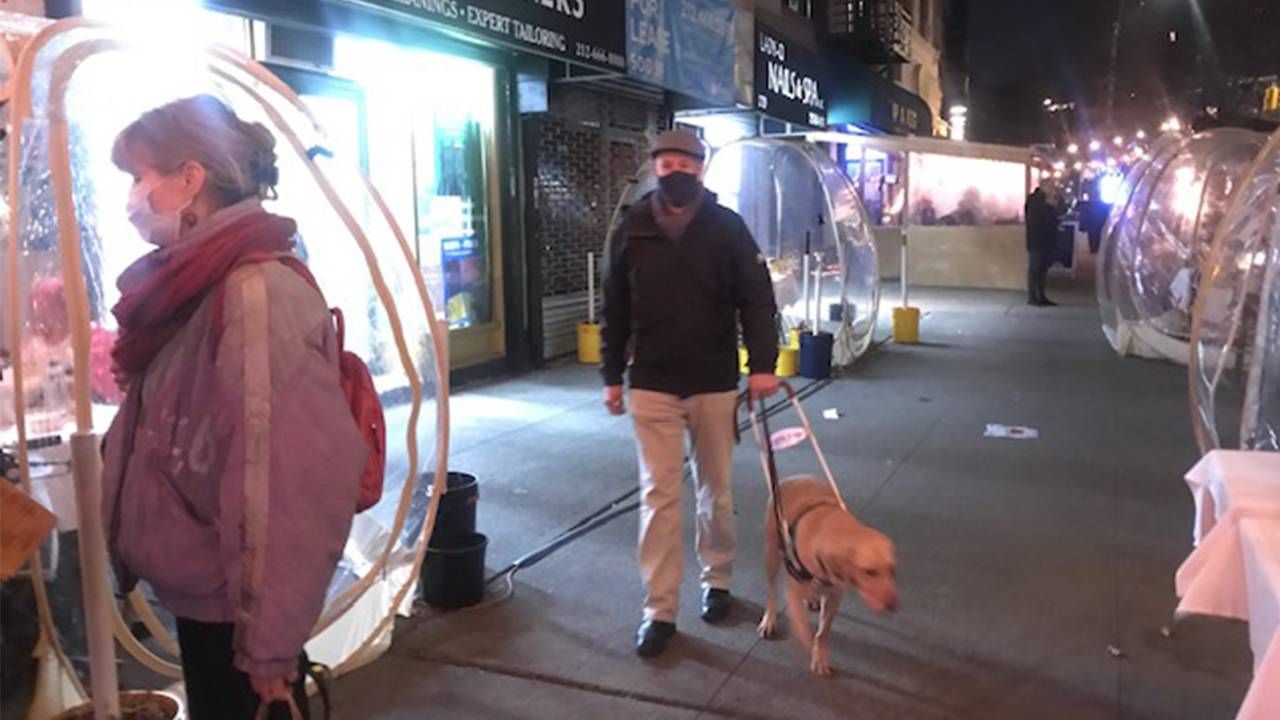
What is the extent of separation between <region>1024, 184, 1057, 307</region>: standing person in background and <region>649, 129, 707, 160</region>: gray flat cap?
13982 mm

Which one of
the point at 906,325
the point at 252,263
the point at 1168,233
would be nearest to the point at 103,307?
the point at 252,263

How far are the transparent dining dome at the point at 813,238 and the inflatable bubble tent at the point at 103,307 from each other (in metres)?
6.65

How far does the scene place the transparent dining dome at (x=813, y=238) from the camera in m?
11.2

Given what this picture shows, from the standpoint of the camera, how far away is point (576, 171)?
12281 mm

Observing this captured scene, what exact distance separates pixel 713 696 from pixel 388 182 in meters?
6.81

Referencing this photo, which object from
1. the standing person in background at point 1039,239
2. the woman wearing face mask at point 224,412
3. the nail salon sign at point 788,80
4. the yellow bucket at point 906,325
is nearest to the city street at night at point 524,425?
the woman wearing face mask at point 224,412

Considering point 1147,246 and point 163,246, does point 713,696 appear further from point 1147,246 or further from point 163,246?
point 1147,246

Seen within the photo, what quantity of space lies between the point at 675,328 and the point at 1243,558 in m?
2.10

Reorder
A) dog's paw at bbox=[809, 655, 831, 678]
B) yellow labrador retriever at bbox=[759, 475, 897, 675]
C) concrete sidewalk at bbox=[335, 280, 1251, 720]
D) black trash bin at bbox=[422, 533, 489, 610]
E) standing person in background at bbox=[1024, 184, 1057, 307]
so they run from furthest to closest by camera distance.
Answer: standing person in background at bbox=[1024, 184, 1057, 307], black trash bin at bbox=[422, 533, 489, 610], dog's paw at bbox=[809, 655, 831, 678], concrete sidewalk at bbox=[335, 280, 1251, 720], yellow labrador retriever at bbox=[759, 475, 897, 675]

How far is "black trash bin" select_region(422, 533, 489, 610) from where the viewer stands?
15.3 ft

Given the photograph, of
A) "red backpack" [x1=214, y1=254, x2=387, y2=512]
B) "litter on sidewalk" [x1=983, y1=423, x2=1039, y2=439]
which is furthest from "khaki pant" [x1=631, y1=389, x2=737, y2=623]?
"litter on sidewalk" [x1=983, y1=423, x2=1039, y2=439]

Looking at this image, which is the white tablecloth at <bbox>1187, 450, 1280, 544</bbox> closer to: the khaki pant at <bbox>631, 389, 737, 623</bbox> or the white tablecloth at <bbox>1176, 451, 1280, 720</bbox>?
the white tablecloth at <bbox>1176, 451, 1280, 720</bbox>

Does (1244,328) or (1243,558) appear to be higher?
(1244,328)

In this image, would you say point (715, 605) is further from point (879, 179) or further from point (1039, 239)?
point (879, 179)
